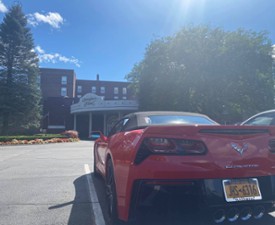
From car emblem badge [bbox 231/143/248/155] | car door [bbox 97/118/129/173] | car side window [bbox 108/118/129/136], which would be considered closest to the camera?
car emblem badge [bbox 231/143/248/155]

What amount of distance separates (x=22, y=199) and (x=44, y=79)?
A: 67.2m

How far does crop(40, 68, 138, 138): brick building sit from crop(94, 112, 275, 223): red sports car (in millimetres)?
33930

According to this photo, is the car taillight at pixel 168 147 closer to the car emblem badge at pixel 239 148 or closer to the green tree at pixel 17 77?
the car emblem badge at pixel 239 148

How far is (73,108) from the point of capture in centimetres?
4241

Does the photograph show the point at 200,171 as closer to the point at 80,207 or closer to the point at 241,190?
the point at 241,190

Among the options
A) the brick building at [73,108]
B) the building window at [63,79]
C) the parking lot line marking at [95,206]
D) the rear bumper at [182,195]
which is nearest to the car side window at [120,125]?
the parking lot line marking at [95,206]

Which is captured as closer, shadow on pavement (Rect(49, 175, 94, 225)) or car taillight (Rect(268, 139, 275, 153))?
car taillight (Rect(268, 139, 275, 153))

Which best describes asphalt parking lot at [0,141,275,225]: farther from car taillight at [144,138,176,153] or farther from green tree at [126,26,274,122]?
green tree at [126,26,274,122]

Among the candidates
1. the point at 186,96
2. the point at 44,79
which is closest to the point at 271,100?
the point at 186,96

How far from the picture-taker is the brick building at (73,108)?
→ 38.1 metres

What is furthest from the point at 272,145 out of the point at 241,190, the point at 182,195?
the point at 182,195

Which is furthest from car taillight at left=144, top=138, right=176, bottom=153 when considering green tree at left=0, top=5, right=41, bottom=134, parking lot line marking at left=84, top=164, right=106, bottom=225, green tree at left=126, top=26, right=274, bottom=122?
green tree at left=0, top=5, right=41, bottom=134

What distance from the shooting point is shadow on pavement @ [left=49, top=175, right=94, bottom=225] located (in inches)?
145

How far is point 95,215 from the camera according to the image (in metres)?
3.89
